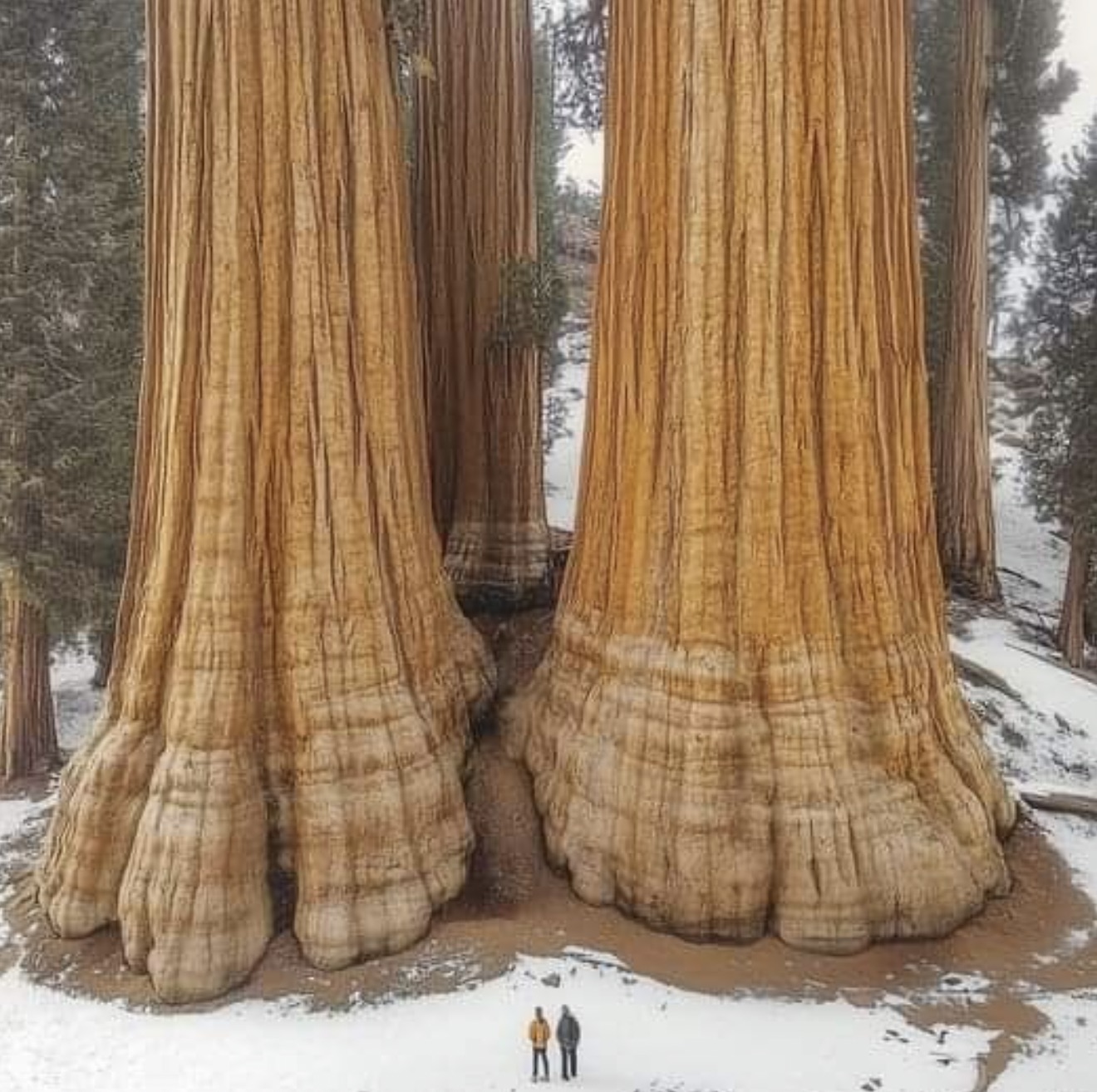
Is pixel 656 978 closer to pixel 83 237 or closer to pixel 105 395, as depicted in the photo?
pixel 105 395

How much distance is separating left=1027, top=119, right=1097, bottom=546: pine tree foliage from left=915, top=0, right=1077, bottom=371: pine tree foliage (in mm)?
1310

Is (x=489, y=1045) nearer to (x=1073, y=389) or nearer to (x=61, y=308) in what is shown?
(x=61, y=308)

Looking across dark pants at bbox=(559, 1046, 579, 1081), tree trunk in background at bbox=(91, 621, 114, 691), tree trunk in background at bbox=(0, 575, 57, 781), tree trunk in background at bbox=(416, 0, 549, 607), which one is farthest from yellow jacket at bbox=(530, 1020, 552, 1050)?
tree trunk in background at bbox=(91, 621, 114, 691)

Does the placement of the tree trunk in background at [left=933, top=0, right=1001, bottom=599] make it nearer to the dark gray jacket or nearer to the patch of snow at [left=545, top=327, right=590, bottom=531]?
the patch of snow at [left=545, top=327, right=590, bottom=531]

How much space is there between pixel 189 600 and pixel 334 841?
6.17 feet

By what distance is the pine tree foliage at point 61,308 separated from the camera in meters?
11.1

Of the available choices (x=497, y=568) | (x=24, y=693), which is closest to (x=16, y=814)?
(x=24, y=693)

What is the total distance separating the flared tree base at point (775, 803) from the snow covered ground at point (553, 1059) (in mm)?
561

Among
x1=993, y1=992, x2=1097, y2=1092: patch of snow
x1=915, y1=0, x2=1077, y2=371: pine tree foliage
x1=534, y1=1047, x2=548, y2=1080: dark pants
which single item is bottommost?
x1=993, y1=992, x2=1097, y2=1092: patch of snow

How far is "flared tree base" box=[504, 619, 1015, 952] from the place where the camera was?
21.4 feet

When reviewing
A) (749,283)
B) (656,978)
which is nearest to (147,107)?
(749,283)

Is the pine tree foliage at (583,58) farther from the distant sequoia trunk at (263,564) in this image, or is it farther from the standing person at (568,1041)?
the standing person at (568,1041)

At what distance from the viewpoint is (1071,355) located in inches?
606

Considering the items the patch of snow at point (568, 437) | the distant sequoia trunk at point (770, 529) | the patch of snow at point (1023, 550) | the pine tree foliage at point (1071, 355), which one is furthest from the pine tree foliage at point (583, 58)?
the patch of snow at point (1023, 550)
